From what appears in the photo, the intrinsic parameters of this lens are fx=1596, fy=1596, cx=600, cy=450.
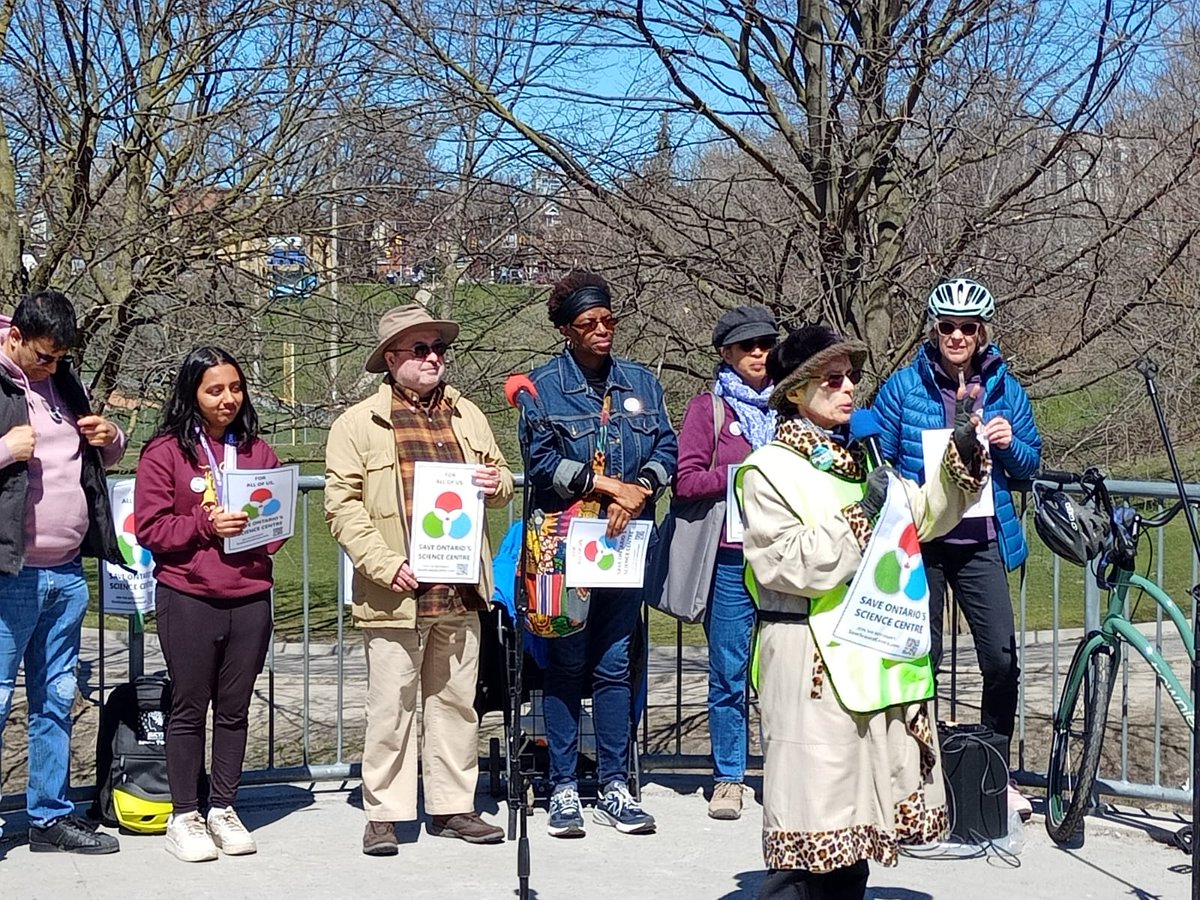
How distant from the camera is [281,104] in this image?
8.89 meters

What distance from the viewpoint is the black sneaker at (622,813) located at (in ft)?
20.2

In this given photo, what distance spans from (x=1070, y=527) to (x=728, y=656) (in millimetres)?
1441

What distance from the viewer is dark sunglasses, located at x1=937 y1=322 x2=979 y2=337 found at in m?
5.84

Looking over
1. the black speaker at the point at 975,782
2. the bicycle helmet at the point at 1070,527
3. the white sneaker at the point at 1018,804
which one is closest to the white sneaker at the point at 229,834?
the black speaker at the point at 975,782

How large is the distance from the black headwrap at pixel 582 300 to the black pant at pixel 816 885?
2.39 meters

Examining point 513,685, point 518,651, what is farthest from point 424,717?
point 518,651

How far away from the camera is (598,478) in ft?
19.8

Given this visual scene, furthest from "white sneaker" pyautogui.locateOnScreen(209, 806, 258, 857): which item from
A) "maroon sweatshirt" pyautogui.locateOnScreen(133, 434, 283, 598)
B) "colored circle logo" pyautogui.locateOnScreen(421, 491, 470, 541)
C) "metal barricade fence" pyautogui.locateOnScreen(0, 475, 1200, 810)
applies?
"colored circle logo" pyautogui.locateOnScreen(421, 491, 470, 541)

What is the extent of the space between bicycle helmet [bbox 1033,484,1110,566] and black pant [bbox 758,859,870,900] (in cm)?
168

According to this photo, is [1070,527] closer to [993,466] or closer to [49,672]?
[993,466]

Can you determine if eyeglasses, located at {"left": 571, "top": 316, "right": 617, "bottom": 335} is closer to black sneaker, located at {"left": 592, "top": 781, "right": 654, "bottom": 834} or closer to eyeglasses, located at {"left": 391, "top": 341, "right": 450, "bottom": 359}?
eyeglasses, located at {"left": 391, "top": 341, "right": 450, "bottom": 359}

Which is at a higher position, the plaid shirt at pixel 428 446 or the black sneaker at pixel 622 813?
the plaid shirt at pixel 428 446

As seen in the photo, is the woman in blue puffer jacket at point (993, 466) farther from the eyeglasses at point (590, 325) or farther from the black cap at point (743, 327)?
the eyeglasses at point (590, 325)

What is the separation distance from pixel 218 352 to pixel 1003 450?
2929 millimetres
